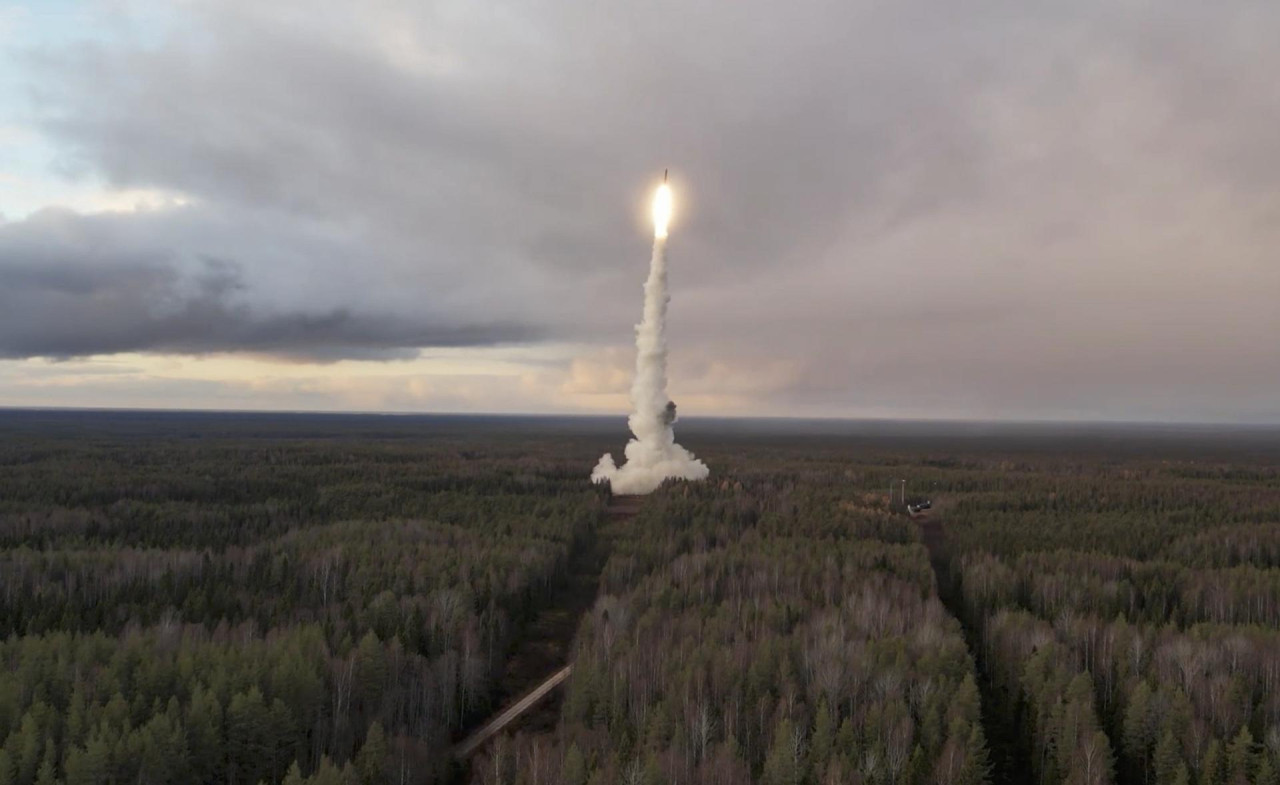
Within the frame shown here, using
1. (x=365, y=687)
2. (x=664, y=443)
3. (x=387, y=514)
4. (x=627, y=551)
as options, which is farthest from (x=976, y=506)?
(x=365, y=687)

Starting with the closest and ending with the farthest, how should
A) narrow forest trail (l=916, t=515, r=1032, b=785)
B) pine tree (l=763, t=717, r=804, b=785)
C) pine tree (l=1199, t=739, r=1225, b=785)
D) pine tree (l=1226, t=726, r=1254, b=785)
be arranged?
pine tree (l=763, t=717, r=804, b=785)
pine tree (l=1226, t=726, r=1254, b=785)
pine tree (l=1199, t=739, r=1225, b=785)
narrow forest trail (l=916, t=515, r=1032, b=785)

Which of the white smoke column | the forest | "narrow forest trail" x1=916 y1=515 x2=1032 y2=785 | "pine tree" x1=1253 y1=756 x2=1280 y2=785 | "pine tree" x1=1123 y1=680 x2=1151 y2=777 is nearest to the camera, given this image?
"pine tree" x1=1253 y1=756 x2=1280 y2=785

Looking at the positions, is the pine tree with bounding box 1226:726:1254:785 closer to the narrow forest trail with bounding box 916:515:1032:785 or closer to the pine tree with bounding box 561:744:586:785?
the narrow forest trail with bounding box 916:515:1032:785

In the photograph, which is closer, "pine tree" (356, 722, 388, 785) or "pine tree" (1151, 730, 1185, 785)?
"pine tree" (356, 722, 388, 785)

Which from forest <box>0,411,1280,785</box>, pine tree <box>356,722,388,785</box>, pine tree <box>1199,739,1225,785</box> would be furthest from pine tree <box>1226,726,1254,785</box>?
pine tree <box>356,722,388,785</box>

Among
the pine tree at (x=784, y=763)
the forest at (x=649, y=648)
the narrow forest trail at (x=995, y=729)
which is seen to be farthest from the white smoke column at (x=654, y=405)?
the pine tree at (x=784, y=763)

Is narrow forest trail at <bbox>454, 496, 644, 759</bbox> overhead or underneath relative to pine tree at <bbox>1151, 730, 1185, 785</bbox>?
underneath

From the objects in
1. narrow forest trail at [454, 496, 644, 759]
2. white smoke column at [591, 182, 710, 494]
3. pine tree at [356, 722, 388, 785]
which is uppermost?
white smoke column at [591, 182, 710, 494]

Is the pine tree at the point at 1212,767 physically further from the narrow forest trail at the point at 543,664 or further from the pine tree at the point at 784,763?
the narrow forest trail at the point at 543,664
